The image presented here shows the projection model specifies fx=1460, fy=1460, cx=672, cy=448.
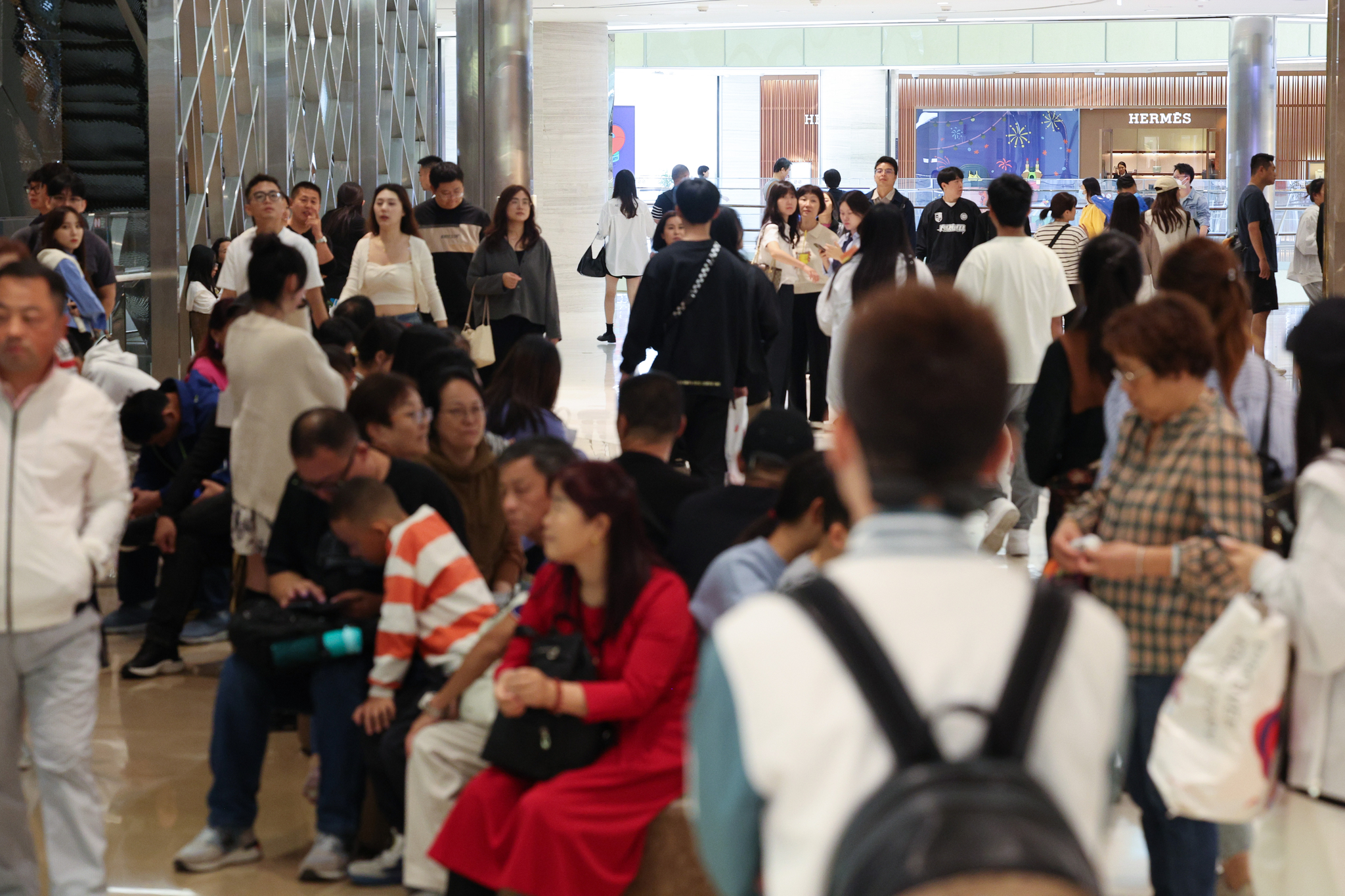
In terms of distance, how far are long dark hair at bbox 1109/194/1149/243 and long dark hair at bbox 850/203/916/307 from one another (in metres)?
2.43

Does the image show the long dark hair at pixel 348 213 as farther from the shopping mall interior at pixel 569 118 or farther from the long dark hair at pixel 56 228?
the long dark hair at pixel 56 228

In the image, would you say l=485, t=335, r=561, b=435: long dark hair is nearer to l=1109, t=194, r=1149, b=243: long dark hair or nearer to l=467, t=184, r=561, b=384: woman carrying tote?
l=467, t=184, r=561, b=384: woman carrying tote

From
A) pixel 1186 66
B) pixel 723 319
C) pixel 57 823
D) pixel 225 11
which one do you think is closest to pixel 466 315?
pixel 723 319

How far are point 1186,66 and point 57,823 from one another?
23.5 m

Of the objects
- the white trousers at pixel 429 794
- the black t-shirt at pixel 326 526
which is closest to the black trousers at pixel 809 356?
the black t-shirt at pixel 326 526

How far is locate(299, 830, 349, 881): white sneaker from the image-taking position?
11.8ft

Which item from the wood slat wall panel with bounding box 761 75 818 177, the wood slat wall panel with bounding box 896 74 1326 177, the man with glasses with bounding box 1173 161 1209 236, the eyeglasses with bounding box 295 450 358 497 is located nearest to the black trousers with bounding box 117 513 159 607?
the eyeglasses with bounding box 295 450 358 497

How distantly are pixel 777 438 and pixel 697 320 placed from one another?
2.30m

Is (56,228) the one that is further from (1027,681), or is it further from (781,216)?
(1027,681)

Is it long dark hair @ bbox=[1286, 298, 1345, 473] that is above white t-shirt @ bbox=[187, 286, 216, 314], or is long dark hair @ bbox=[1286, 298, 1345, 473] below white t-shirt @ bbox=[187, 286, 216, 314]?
below

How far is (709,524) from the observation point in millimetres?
3664

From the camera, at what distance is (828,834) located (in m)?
1.23

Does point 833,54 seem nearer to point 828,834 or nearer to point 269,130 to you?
point 269,130

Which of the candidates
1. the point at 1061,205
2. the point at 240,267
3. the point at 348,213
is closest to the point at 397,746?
the point at 240,267
